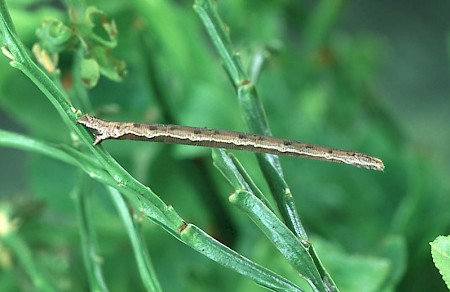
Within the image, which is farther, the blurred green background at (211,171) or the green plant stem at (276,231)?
the blurred green background at (211,171)

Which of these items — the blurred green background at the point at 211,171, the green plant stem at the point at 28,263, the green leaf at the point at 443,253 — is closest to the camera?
the green leaf at the point at 443,253

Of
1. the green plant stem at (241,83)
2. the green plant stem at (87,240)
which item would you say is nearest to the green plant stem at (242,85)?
the green plant stem at (241,83)

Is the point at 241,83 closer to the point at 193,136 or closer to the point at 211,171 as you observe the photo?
the point at 193,136

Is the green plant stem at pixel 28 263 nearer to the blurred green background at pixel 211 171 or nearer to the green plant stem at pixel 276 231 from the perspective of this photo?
the blurred green background at pixel 211 171

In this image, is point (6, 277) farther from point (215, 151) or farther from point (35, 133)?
point (215, 151)

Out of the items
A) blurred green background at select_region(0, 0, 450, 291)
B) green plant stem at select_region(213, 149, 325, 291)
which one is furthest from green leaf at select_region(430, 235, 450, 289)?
blurred green background at select_region(0, 0, 450, 291)

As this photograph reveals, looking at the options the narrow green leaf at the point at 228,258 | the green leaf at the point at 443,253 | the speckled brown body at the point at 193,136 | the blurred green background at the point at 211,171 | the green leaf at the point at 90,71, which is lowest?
the narrow green leaf at the point at 228,258

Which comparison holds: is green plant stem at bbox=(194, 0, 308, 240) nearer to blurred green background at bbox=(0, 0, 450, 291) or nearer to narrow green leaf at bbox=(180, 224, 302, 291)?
narrow green leaf at bbox=(180, 224, 302, 291)
